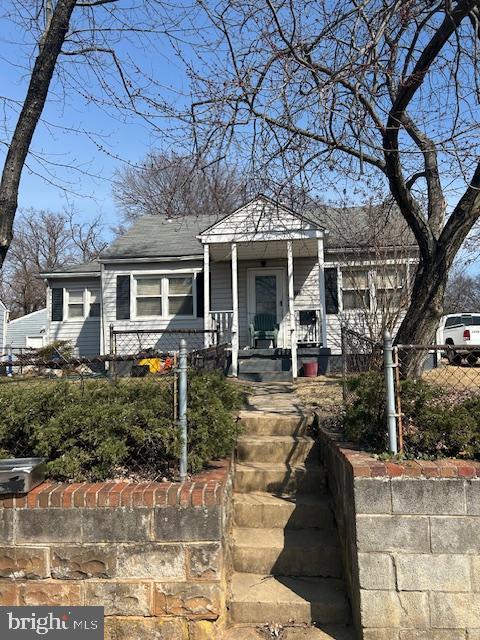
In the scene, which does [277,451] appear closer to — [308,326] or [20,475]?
[20,475]

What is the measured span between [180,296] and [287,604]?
11.2 m

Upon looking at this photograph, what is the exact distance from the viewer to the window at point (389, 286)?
10227 mm

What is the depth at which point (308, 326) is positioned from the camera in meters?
12.9

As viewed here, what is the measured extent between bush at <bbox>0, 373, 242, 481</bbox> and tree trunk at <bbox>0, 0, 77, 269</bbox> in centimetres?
176

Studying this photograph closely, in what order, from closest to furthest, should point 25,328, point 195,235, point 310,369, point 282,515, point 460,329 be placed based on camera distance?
point 282,515
point 310,369
point 195,235
point 460,329
point 25,328

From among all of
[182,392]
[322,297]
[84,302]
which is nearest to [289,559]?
[182,392]

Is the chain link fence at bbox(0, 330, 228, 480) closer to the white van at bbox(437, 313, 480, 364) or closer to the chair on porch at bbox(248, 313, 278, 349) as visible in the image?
the chair on porch at bbox(248, 313, 278, 349)

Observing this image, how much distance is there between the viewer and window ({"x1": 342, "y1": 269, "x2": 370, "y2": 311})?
37.7 ft

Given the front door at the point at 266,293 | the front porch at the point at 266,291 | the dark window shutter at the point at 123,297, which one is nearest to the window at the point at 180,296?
the front porch at the point at 266,291

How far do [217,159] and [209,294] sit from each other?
721 cm

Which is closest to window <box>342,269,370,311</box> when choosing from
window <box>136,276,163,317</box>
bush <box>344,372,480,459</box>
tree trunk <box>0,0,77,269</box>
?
window <box>136,276,163,317</box>

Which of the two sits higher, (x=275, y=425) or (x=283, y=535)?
(x=275, y=425)

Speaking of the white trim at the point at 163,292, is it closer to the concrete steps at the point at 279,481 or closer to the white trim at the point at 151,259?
the white trim at the point at 151,259

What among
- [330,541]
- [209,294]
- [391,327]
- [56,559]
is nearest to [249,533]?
[330,541]
